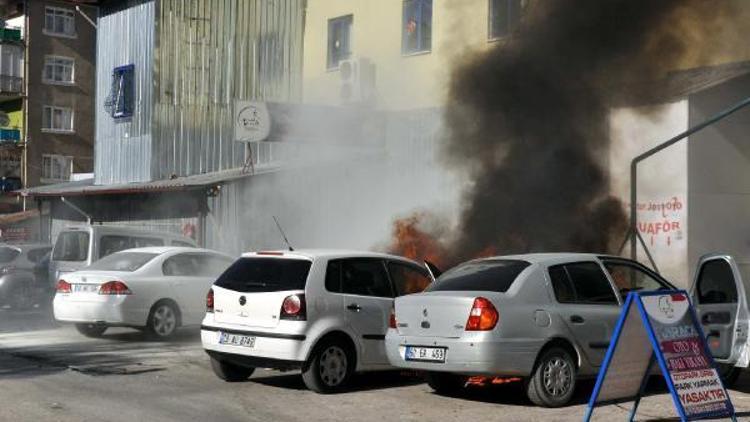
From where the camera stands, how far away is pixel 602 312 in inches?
365

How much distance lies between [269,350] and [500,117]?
25.2 ft

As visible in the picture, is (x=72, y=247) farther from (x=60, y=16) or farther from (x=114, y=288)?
(x=60, y=16)

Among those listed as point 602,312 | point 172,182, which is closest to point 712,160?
point 602,312

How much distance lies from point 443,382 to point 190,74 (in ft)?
63.4

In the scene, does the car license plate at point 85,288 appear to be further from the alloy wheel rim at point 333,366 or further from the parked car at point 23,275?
the parked car at point 23,275

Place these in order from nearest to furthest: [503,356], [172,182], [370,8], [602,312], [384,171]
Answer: [503,356], [602,312], [384,171], [370,8], [172,182]

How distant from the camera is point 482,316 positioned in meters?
8.55

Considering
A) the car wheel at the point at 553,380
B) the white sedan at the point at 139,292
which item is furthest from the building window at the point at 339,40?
the car wheel at the point at 553,380

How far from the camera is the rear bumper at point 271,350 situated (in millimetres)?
9320

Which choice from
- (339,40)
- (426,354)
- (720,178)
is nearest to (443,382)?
(426,354)

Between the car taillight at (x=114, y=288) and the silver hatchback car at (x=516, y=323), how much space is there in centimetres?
558

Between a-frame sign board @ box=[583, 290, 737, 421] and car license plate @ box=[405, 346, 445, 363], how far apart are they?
1728mm

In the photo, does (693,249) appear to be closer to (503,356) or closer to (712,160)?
(712,160)

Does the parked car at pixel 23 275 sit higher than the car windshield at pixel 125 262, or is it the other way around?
the car windshield at pixel 125 262
